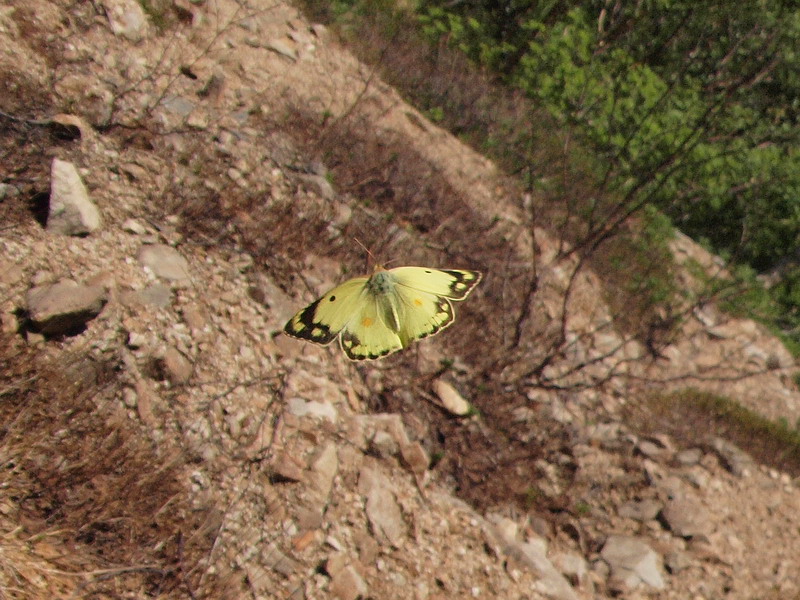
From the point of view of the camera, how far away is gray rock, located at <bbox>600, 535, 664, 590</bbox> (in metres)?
4.75

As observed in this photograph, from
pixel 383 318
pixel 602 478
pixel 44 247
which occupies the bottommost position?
pixel 602 478

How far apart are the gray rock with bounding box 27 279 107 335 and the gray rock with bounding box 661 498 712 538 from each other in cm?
409

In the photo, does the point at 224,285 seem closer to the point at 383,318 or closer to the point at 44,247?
the point at 44,247

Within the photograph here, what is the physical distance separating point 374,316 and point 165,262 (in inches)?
65.6

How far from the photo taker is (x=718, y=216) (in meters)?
10.8

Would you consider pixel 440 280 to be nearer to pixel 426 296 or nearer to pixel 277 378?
pixel 426 296

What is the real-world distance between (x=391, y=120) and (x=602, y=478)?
3953 mm

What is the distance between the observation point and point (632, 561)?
4848mm

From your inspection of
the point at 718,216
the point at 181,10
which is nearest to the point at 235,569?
the point at 181,10

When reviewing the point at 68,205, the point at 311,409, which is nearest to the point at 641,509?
the point at 311,409

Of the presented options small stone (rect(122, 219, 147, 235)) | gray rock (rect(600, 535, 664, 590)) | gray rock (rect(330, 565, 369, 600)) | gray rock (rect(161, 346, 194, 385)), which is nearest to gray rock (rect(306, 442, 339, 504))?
gray rock (rect(330, 565, 369, 600))

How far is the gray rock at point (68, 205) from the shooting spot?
12.5ft

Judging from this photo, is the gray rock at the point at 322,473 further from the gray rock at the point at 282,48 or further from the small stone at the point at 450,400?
the gray rock at the point at 282,48

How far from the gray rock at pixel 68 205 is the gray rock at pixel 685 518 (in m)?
4.27
